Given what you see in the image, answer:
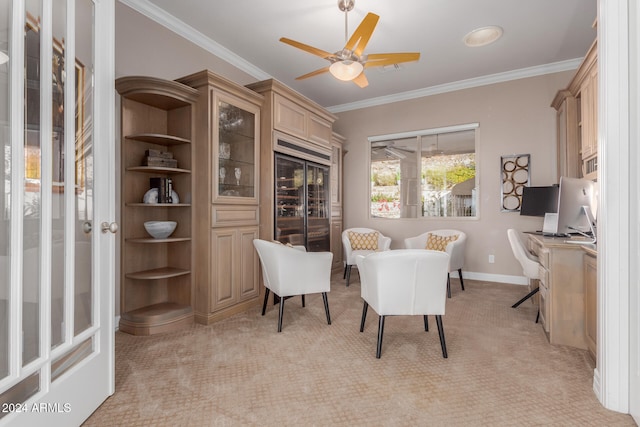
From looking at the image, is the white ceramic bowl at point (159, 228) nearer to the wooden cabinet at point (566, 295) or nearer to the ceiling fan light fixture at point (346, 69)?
the ceiling fan light fixture at point (346, 69)

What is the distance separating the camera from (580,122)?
336 centimetres

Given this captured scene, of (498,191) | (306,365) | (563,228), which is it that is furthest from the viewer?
(498,191)

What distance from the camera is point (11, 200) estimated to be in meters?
1.16

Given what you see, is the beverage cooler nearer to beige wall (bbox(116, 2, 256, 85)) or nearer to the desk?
beige wall (bbox(116, 2, 256, 85))

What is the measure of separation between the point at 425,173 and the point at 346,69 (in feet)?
9.11

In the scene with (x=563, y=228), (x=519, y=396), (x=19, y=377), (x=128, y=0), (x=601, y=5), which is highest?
(x=128, y=0)

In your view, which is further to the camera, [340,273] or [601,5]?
[340,273]

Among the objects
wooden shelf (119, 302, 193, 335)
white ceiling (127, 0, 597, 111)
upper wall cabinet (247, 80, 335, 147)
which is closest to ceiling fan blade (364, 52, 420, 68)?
white ceiling (127, 0, 597, 111)

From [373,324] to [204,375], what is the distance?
144 centimetres

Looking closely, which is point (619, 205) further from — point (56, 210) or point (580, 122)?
point (56, 210)

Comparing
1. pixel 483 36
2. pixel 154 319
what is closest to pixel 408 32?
pixel 483 36

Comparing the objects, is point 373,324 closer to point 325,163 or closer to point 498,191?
point 325,163

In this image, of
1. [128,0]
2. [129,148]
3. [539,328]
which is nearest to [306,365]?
[539,328]

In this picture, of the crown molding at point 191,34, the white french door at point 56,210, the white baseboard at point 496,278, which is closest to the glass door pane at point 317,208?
the crown molding at point 191,34
